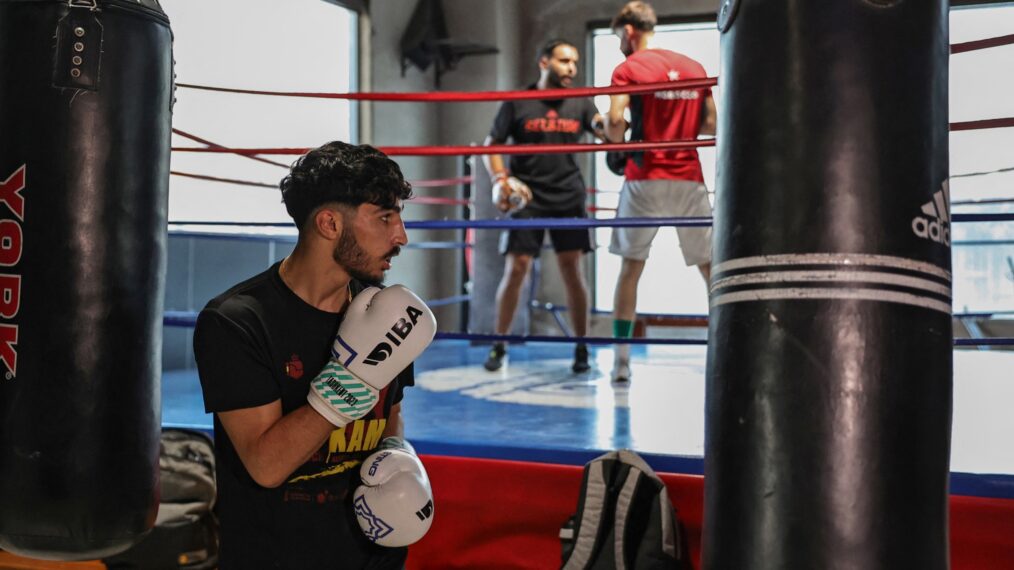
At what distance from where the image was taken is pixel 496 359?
147 inches

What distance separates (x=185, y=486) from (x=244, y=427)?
978 mm

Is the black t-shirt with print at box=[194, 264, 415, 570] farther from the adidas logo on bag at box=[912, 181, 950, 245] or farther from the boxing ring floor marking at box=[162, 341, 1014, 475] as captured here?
the adidas logo on bag at box=[912, 181, 950, 245]

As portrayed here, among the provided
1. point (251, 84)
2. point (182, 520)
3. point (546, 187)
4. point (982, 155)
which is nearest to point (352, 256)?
point (182, 520)

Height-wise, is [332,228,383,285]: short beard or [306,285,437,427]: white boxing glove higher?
[332,228,383,285]: short beard

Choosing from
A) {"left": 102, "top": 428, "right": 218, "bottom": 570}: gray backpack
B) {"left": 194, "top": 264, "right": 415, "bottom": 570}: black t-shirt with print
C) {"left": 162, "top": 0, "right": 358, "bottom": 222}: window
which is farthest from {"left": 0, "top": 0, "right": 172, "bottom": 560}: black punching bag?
{"left": 162, "top": 0, "right": 358, "bottom": 222}: window

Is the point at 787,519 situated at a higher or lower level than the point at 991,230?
lower

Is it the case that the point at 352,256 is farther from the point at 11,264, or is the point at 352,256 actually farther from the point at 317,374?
the point at 11,264

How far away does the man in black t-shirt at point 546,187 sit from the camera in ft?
11.5

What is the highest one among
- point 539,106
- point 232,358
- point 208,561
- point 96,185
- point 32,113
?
point 539,106

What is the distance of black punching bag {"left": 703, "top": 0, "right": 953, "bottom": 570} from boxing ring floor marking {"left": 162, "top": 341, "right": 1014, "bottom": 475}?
925mm

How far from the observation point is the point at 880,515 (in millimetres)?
923

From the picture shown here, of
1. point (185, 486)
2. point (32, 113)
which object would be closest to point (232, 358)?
point (32, 113)

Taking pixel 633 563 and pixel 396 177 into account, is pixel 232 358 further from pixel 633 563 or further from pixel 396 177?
pixel 633 563

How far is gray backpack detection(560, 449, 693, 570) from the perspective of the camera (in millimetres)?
1750
